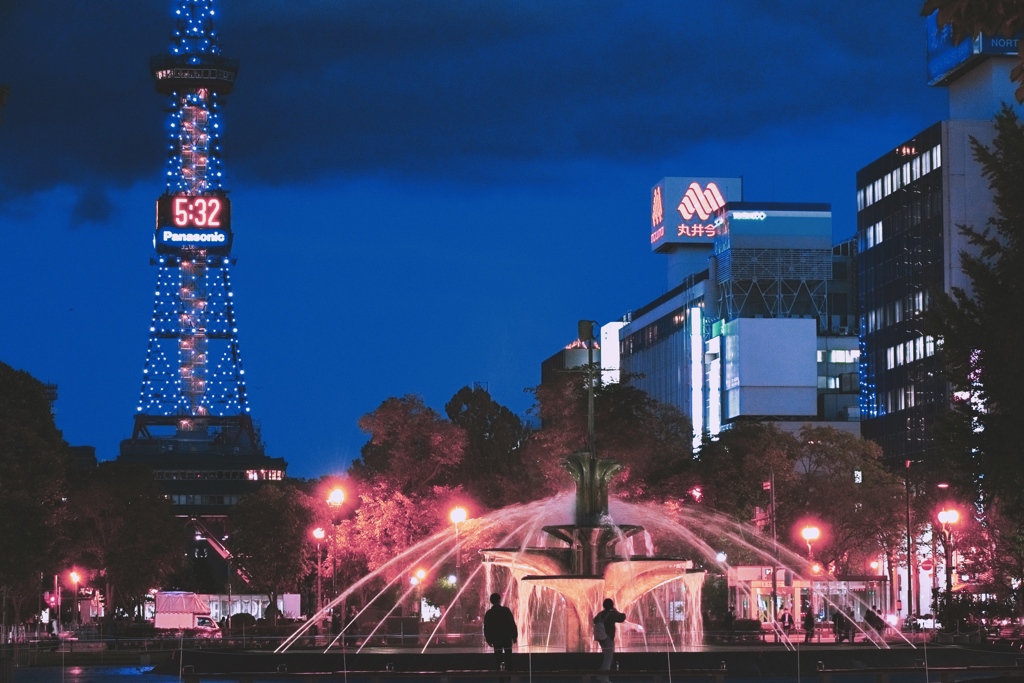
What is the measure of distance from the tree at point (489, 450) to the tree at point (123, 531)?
29.0 meters

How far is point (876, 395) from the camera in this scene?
14488cm

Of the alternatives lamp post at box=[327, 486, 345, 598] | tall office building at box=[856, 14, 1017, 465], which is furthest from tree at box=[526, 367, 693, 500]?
tall office building at box=[856, 14, 1017, 465]

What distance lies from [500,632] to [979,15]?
58.1 feet

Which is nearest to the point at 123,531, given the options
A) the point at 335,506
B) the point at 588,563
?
the point at 335,506

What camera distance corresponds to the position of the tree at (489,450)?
228ft

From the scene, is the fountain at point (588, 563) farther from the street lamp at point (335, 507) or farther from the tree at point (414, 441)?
the tree at point (414, 441)

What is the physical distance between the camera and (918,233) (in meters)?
139

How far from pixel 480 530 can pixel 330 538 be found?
39.8ft

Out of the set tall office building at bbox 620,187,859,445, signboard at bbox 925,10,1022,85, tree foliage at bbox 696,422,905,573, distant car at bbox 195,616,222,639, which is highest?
signboard at bbox 925,10,1022,85

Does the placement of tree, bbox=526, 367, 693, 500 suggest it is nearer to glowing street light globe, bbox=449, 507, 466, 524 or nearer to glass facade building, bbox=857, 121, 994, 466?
glowing street light globe, bbox=449, 507, 466, 524

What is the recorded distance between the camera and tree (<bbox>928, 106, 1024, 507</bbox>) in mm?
30406

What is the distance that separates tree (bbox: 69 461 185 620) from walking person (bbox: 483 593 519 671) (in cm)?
6711

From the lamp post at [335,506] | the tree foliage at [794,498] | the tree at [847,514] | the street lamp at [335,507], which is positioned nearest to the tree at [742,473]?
the tree foliage at [794,498]

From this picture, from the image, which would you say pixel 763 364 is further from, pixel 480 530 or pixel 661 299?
pixel 480 530
